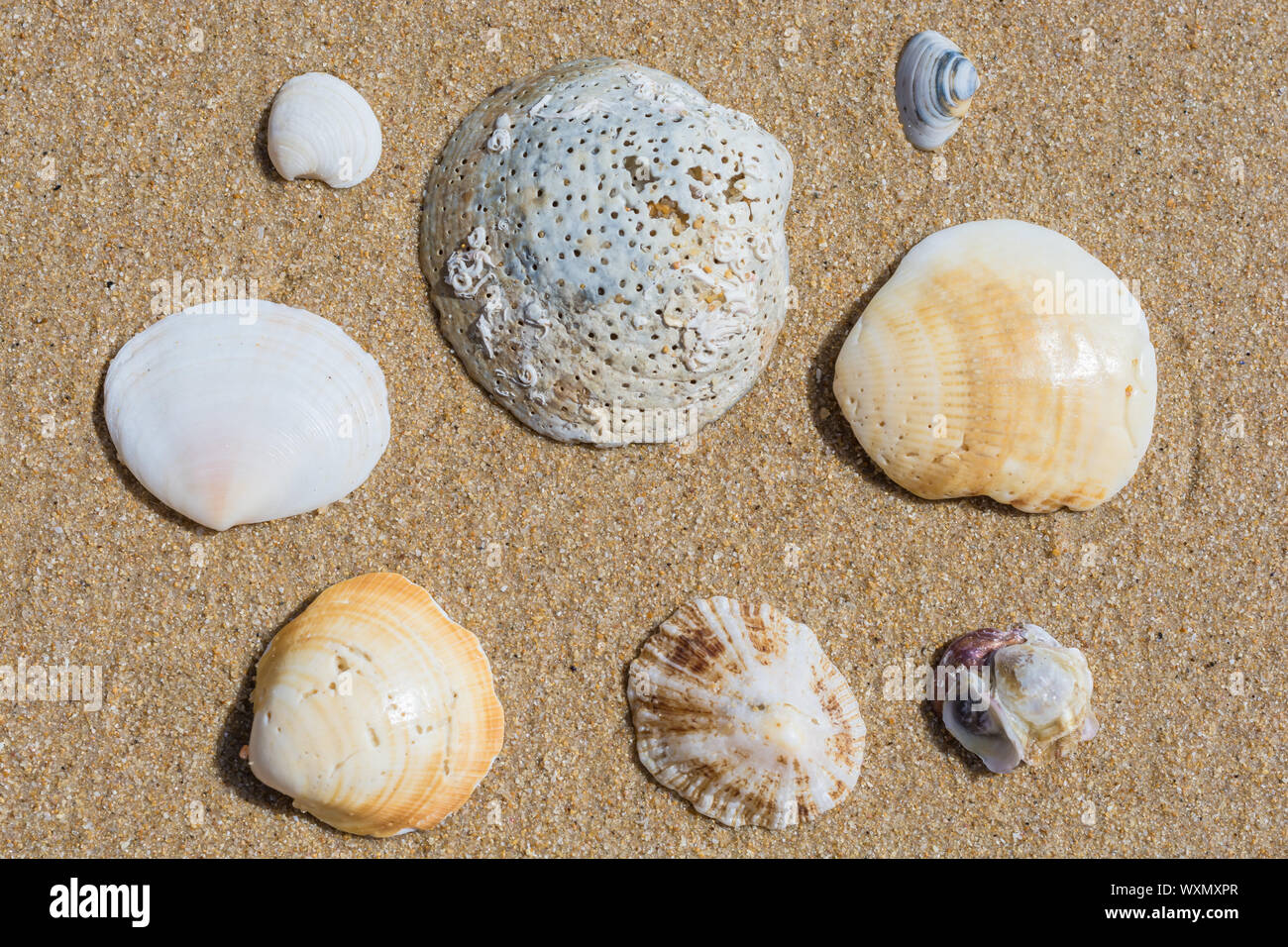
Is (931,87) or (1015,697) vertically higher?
(931,87)

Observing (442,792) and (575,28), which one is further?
(575,28)

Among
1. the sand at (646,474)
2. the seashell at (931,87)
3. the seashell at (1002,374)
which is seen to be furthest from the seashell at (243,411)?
the seashell at (931,87)

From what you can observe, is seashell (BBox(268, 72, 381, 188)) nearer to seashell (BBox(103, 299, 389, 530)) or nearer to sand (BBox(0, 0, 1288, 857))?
sand (BBox(0, 0, 1288, 857))

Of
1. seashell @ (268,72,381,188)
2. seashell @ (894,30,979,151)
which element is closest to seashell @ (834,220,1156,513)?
seashell @ (894,30,979,151)

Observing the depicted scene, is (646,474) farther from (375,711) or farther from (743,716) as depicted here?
(375,711)

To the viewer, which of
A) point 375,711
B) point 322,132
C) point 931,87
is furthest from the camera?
point 931,87

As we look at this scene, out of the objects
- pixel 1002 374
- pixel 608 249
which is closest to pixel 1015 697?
Result: pixel 1002 374

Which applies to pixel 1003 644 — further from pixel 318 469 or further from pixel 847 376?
pixel 318 469
